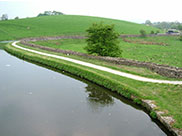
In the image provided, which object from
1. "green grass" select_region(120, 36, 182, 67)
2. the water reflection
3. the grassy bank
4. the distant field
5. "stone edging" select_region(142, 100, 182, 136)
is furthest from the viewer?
the distant field

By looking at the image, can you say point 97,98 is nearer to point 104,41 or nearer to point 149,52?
point 104,41

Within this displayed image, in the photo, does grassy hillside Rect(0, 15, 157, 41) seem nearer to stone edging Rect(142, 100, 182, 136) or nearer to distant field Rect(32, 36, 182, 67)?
distant field Rect(32, 36, 182, 67)

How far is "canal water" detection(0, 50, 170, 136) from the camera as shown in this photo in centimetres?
1191

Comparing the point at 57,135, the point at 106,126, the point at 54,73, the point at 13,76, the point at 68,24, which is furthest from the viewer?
the point at 68,24

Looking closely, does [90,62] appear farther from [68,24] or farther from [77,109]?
[68,24]

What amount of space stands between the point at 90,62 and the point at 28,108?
42.8 feet

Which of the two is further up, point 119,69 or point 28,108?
point 119,69

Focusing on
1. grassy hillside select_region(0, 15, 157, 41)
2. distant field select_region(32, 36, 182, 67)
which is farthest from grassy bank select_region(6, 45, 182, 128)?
grassy hillside select_region(0, 15, 157, 41)

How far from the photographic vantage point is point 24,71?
2516cm

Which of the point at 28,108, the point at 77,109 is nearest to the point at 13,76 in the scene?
the point at 28,108

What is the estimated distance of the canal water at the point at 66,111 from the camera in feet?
39.1

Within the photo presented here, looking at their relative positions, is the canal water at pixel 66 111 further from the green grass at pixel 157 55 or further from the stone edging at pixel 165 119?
the green grass at pixel 157 55

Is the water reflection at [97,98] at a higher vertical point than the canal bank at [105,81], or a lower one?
lower

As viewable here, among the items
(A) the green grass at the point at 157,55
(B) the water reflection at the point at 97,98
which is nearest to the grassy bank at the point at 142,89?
(B) the water reflection at the point at 97,98
